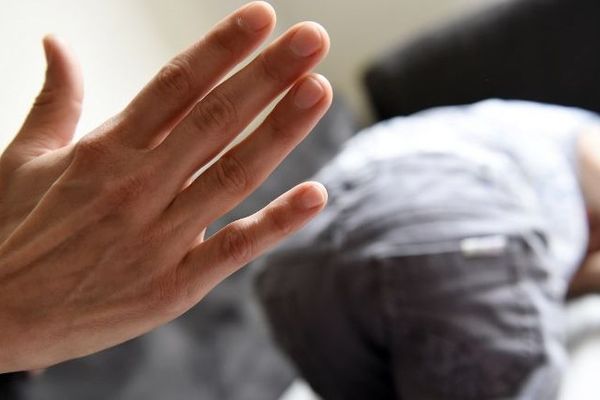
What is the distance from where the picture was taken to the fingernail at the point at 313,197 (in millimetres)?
366

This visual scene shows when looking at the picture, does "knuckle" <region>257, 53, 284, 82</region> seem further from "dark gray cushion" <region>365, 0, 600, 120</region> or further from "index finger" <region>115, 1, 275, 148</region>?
"dark gray cushion" <region>365, 0, 600, 120</region>

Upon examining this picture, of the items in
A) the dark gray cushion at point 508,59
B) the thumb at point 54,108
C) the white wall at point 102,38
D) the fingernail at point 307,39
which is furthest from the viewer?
the dark gray cushion at point 508,59

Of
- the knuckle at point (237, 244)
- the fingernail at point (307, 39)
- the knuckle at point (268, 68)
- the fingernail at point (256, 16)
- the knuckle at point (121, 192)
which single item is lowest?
the knuckle at point (237, 244)

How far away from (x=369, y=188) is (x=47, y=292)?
417 millimetres

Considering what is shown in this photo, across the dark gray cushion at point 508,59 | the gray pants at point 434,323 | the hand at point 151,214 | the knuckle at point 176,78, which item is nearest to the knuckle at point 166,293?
the hand at point 151,214

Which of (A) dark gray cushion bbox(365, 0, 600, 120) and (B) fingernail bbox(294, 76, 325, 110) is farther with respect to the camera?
(A) dark gray cushion bbox(365, 0, 600, 120)

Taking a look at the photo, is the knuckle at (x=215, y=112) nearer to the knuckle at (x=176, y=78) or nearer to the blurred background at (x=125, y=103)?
the knuckle at (x=176, y=78)

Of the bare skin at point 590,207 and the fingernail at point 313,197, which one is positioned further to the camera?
the bare skin at point 590,207

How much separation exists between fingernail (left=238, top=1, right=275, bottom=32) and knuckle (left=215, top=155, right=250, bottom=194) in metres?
0.08

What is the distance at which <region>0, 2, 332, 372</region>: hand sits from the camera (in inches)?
14.4

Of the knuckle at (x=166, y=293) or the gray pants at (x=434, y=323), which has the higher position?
the knuckle at (x=166, y=293)

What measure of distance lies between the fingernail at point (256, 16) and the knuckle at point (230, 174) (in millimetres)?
79

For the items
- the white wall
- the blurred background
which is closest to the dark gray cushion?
the blurred background

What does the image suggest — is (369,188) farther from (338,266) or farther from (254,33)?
(254,33)
